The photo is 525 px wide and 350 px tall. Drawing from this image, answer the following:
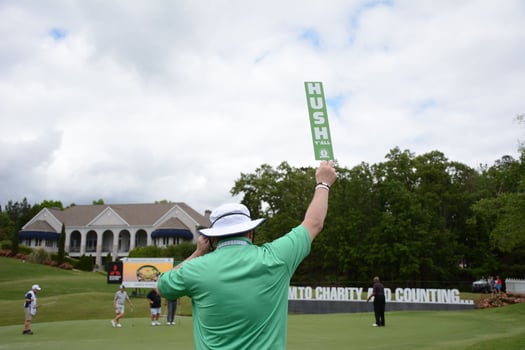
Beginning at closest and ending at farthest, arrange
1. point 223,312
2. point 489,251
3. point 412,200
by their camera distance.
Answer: point 223,312 → point 412,200 → point 489,251

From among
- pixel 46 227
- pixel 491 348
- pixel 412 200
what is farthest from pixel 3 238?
pixel 491 348

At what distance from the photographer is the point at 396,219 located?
4406 cm

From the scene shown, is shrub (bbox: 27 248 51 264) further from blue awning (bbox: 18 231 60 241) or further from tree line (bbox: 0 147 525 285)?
tree line (bbox: 0 147 525 285)

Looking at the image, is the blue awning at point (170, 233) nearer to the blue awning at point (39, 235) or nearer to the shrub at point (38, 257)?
the shrub at point (38, 257)

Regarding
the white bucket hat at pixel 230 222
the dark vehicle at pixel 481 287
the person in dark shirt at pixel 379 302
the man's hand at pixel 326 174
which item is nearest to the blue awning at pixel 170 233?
the dark vehicle at pixel 481 287

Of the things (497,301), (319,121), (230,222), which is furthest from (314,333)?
(497,301)

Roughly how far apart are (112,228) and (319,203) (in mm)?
78599

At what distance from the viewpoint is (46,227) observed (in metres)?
78.6

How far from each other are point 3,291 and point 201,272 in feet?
163

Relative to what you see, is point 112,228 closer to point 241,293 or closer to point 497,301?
point 497,301

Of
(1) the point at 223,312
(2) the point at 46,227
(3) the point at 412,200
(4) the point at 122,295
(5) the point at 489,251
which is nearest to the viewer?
(1) the point at 223,312

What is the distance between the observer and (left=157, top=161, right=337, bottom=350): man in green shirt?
254 centimetres

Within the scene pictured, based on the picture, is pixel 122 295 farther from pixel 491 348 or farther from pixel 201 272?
pixel 201 272

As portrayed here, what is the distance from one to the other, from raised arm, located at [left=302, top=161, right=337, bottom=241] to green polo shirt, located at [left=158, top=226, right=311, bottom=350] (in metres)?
0.22
